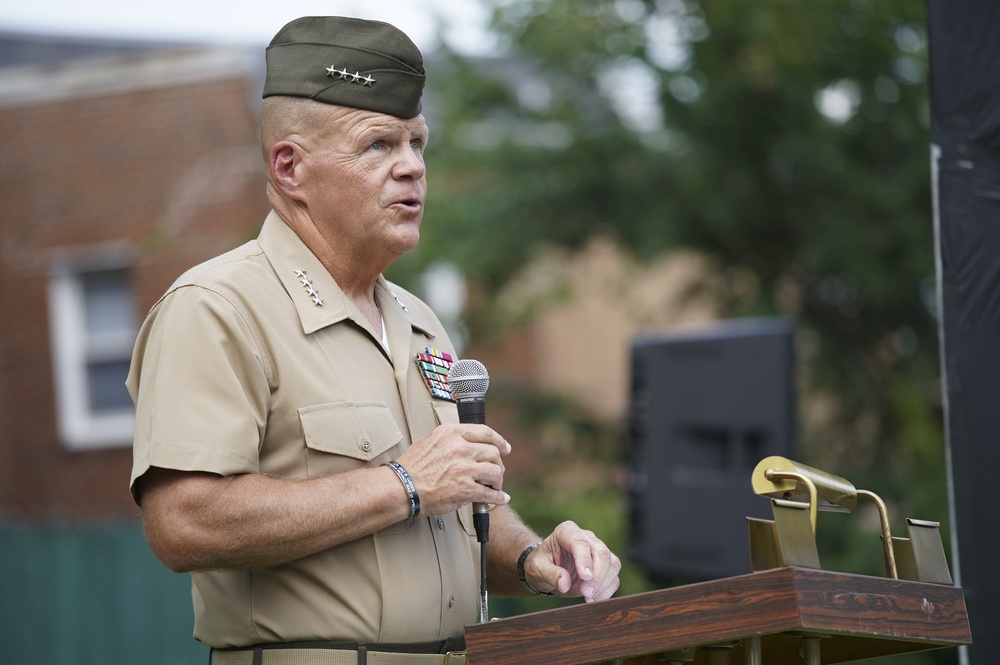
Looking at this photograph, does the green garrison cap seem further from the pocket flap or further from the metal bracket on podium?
the metal bracket on podium

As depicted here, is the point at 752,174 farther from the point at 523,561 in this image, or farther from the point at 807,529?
the point at 807,529

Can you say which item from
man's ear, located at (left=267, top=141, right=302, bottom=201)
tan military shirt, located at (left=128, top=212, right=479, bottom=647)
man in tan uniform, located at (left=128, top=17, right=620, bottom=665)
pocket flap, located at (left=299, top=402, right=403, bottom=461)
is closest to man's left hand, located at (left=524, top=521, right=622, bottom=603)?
man in tan uniform, located at (left=128, top=17, right=620, bottom=665)

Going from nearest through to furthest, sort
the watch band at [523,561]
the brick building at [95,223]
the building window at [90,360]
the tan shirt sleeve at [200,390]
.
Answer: the tan shirt sleeve at [200,390]
the watch band at [523,561]
the brick building at [95,223]
the building window at [90,360]

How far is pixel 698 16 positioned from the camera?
7684 mm

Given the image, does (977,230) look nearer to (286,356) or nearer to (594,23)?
(286,356)

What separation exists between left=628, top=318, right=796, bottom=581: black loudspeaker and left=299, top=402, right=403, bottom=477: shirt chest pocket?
13.8ft

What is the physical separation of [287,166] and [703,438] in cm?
455

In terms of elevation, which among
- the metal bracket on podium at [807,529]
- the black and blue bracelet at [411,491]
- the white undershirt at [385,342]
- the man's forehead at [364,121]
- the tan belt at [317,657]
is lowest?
the tan belt at [317,657]

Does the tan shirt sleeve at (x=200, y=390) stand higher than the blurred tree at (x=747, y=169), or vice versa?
the blurred tree at (x=747, y=169)

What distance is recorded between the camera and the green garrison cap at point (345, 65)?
8.38 ft

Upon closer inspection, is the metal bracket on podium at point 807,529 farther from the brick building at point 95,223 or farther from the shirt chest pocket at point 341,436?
the brick building at point 95,223

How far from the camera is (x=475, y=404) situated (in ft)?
8.01

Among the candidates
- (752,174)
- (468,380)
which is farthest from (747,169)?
(468,380)

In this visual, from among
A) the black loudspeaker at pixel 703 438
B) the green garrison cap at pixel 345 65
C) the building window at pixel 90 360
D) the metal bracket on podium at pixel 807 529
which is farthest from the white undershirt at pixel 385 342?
the building window at pixel 90 360
